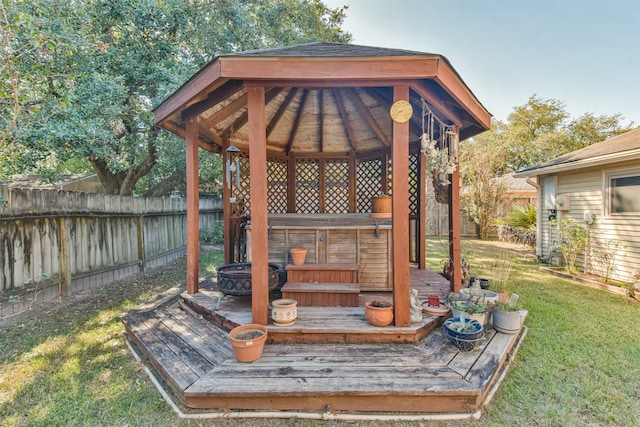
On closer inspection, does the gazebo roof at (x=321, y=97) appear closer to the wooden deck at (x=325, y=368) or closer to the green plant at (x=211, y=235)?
the wooden deck at (x=325, y=368)

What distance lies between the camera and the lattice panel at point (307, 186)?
623 centimetres

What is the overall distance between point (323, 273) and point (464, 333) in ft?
5.65

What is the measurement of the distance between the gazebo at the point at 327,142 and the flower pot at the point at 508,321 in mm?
860

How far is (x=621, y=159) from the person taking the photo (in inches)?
195

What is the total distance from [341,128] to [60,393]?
17.1 ft

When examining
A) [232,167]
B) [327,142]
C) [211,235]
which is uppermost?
[327,142]

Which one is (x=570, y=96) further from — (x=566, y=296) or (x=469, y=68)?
(x=566, y=296)

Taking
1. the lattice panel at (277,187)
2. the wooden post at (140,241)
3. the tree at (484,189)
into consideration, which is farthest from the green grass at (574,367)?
the tree at (484,189)

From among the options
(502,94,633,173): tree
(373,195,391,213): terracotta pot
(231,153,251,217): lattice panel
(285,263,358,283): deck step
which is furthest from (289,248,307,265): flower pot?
(502,94,633,173): tree

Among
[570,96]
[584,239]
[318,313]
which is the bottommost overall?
[318,313]

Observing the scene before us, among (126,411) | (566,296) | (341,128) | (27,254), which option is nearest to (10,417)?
(126,411)

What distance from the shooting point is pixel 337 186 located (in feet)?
20.7

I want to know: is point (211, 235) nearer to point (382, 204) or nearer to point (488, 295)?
point (382, 204)

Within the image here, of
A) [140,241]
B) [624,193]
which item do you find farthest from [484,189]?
[140,241]
